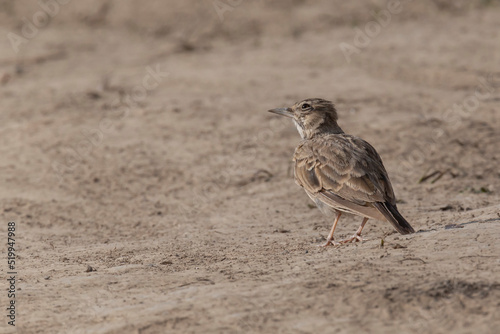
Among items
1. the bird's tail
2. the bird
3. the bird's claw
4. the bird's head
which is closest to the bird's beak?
the bird's head

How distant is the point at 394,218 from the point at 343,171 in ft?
2.23

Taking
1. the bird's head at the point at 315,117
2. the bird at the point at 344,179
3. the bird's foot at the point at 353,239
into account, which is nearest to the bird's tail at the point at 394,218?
the bird at the point at 344,179

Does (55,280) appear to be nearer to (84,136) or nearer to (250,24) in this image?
(84,136)

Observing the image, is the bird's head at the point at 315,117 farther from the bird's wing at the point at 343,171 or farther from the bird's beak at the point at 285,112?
the bird's wing at the point at 343,171

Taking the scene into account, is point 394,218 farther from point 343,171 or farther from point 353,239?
point 343,171

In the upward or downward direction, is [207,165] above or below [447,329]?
below

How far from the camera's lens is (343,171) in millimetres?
5930

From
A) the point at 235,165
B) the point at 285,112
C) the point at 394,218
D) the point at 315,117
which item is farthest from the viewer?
the point at 235,165

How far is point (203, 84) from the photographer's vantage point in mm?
11641

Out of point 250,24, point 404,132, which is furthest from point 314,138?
point 250,24

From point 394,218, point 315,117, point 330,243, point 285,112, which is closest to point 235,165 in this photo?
point 285,112

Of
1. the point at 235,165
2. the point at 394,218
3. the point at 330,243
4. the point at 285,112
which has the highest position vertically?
the point at 285,112

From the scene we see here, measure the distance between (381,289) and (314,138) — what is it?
267 centimetres

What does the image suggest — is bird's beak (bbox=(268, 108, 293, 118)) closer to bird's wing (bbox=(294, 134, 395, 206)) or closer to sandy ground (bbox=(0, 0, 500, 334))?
bird's wing (bbox=(294, 134, 395, 206))
